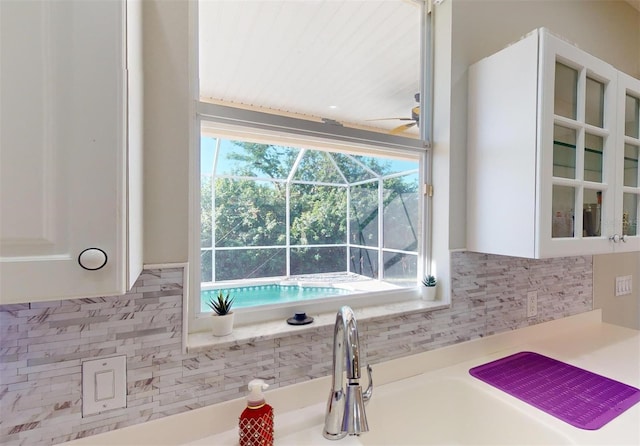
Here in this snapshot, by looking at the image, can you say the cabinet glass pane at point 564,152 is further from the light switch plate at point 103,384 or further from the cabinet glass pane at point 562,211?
the light switch plate at point 103,384

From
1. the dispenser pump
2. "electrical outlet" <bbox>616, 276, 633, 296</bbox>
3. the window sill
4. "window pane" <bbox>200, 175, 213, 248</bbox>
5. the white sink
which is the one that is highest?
"window pane" <bbox>200, 175, 213, 248</bbox>

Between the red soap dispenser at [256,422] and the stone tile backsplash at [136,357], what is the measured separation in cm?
12

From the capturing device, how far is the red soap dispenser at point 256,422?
741 millimetres

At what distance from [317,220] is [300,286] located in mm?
398

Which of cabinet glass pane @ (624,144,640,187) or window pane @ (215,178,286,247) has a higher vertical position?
cabinet glass pane @ (624,144,640,187)

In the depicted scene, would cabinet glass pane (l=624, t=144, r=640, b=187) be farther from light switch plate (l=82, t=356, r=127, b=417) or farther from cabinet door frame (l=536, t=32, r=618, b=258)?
light switch plate (l=82, t=356, r=127, b=417)

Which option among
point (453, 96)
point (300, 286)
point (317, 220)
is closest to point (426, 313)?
point (300, 286)

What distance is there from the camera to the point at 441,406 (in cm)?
107

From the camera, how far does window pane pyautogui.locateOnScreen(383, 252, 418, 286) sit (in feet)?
4.58

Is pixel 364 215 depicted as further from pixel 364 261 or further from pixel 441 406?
pixel 441 406

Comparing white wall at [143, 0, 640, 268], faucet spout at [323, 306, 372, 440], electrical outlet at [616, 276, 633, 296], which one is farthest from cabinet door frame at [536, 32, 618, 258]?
electrical outlet at [616, 276, 633, 296]

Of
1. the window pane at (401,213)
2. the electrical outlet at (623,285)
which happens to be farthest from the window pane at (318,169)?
the electrical outlet at (623,285)

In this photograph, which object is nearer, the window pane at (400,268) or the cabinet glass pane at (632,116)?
the cabinet glass pane at (632,116)

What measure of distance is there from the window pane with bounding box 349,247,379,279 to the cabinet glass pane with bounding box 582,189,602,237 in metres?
1.11
